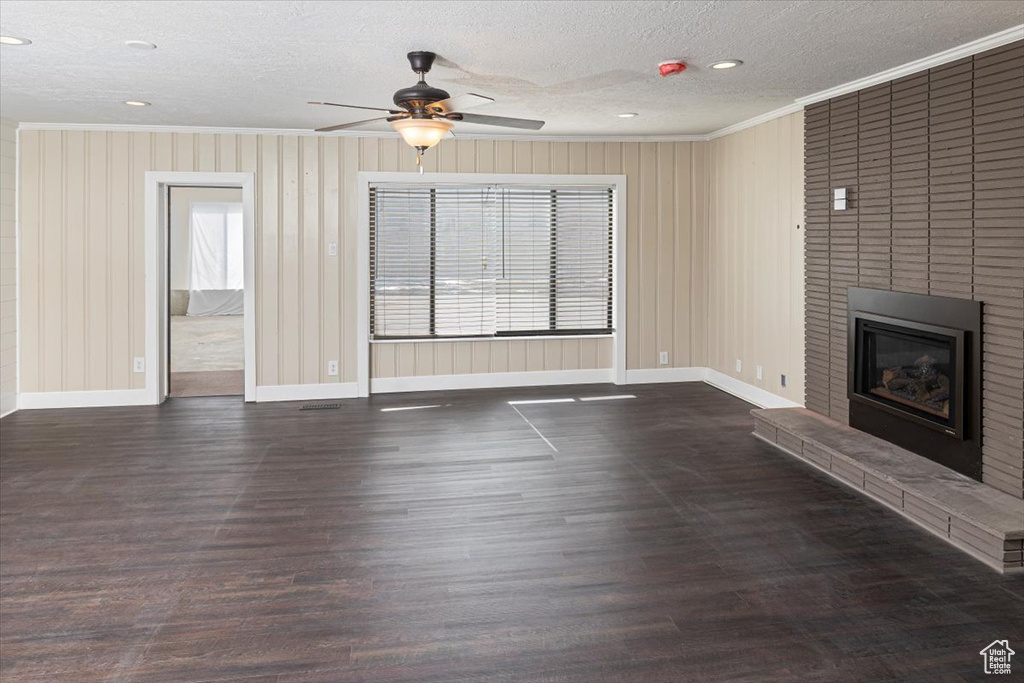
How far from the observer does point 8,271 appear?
621 centimetres

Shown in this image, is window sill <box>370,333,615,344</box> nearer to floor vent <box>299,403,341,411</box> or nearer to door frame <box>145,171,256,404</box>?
floor vent <box>299,403,341,411</box>

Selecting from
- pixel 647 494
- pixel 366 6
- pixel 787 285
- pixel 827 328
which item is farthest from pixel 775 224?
pixel 366 6

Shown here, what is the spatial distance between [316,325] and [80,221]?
83.8 inches

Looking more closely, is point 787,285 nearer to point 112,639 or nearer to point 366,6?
point 366,6

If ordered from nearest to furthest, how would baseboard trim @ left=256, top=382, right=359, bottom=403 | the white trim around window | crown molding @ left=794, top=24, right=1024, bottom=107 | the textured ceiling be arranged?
the textured ceiling → crown molding @ left=794, top=24, right=1024, bottom=107 → baseboard trim @ left=256, top=382, right=359, bottom=403 → the white trim around window

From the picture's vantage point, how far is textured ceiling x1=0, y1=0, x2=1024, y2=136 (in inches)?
134

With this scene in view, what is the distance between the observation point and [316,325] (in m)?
6.90

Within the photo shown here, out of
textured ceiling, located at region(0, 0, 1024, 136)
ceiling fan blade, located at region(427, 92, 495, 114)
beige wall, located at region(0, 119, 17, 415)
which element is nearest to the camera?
textured ceiling, located at region(0, 0, 1024, 136)

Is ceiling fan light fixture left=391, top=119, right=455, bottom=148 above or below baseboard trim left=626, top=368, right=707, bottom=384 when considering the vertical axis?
above

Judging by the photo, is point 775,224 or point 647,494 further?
point 775,224

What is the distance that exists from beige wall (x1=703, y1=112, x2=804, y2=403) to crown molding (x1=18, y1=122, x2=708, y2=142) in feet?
2.25

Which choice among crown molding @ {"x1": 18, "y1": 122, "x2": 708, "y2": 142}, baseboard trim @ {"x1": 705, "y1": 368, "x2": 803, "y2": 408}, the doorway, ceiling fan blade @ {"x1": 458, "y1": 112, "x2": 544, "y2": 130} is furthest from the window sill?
the doorway

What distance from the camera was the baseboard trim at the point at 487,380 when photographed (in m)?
7.18

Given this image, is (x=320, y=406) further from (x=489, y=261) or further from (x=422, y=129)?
(x=422, y=129)
